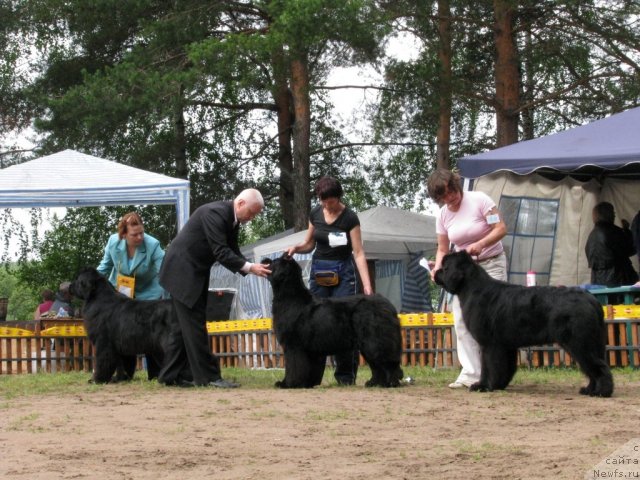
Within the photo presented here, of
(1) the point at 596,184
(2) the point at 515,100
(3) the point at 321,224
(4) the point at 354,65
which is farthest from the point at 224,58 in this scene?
(3) the point at 321,224

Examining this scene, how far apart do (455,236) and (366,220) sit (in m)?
10.6

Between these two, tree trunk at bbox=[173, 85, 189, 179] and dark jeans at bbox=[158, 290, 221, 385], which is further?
tree trunk at bbox=[173, 85, 189, 179]

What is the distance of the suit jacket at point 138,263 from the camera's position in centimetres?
919

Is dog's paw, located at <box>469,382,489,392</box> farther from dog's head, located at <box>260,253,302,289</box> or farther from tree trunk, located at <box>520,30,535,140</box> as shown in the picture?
tree trunk, located at <box>520,30,535,140</box>

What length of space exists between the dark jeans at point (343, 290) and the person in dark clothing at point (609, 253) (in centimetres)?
403

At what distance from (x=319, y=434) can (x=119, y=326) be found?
3827 mm

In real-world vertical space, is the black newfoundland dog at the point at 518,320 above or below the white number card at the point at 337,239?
below

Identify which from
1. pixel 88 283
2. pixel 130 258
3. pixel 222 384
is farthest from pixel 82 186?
pixel 222 384

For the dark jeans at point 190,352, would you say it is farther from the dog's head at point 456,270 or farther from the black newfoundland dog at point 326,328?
the dog's head at point 456,270

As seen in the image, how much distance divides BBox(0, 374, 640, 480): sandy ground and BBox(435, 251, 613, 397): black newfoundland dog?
0.22 metres

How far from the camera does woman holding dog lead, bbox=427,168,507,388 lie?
7.24m

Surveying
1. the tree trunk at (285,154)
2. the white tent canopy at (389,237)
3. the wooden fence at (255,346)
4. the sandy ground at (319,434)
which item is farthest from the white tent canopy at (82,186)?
the tree trunk at (285,154)

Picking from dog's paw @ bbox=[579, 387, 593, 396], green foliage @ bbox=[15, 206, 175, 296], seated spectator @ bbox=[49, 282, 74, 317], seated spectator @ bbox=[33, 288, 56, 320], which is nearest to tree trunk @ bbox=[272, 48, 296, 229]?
green foliage @ bbox=[15, 206, 175, 296]

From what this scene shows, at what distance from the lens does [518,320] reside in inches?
267
